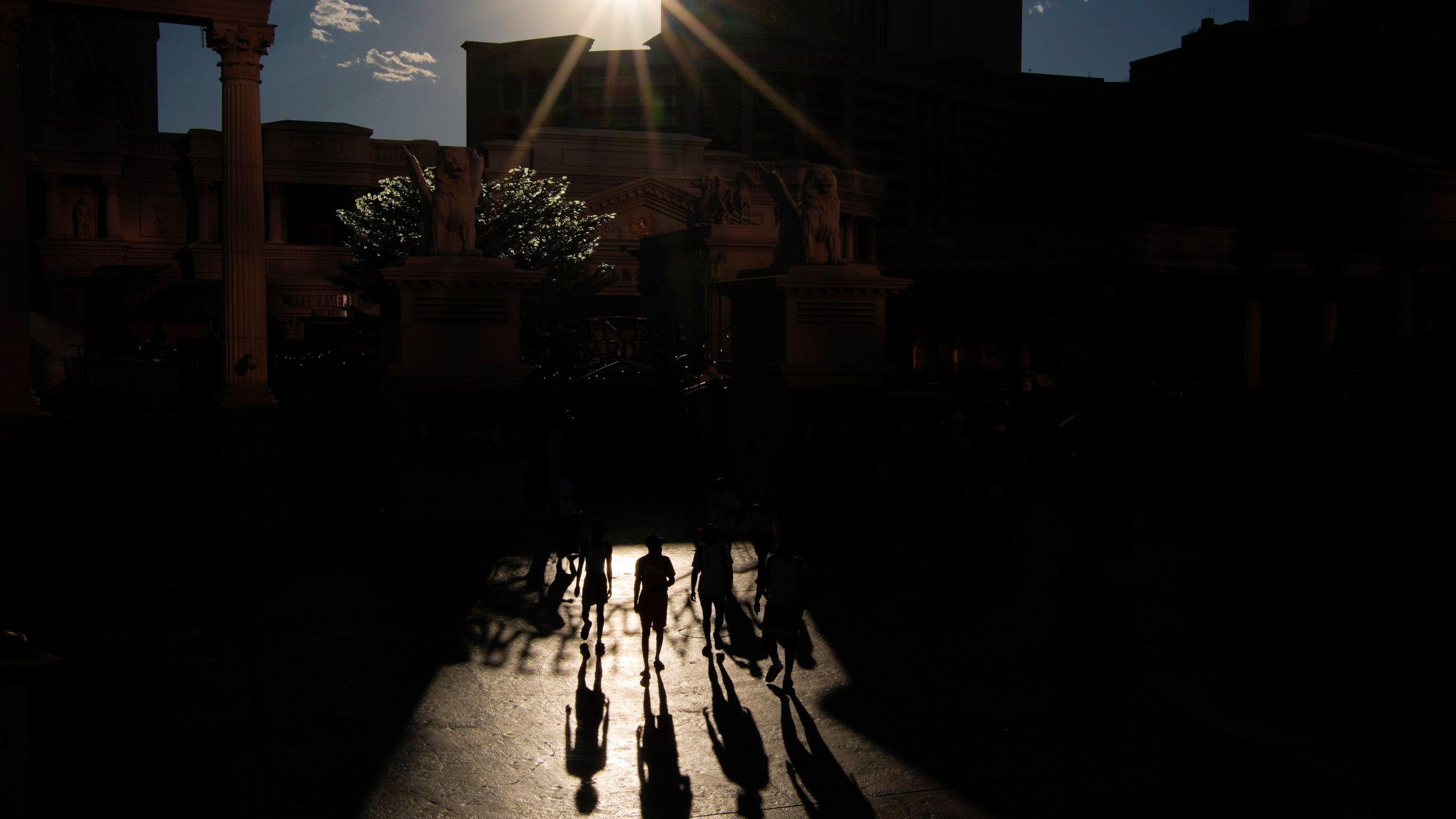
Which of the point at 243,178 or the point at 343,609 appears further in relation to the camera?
the point at 243,178

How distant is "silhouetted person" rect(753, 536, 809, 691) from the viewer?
412 inches

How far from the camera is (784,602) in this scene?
34.3ft

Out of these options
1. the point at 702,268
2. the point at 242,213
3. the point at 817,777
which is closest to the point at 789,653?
the point at 817,777

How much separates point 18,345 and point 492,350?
684 cm

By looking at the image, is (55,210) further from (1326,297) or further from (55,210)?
(1326,297)

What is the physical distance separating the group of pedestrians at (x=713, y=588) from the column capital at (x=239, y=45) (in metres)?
9.40

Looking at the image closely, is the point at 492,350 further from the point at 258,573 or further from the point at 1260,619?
the point at 1260,619

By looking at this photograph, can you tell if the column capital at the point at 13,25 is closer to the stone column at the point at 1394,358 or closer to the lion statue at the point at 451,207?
the lion statue at the point at 451,207

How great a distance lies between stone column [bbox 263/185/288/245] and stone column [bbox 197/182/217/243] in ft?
8.49

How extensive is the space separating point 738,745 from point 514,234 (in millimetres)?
31835

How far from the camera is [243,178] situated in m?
17.7

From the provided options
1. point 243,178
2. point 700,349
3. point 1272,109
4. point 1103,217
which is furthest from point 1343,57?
point 243,178

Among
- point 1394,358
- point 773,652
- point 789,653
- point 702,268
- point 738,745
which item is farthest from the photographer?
point 702,268

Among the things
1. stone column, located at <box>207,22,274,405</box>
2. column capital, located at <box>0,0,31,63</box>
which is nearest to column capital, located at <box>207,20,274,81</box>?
stone column, located at <box>207,22,274,405</box>
